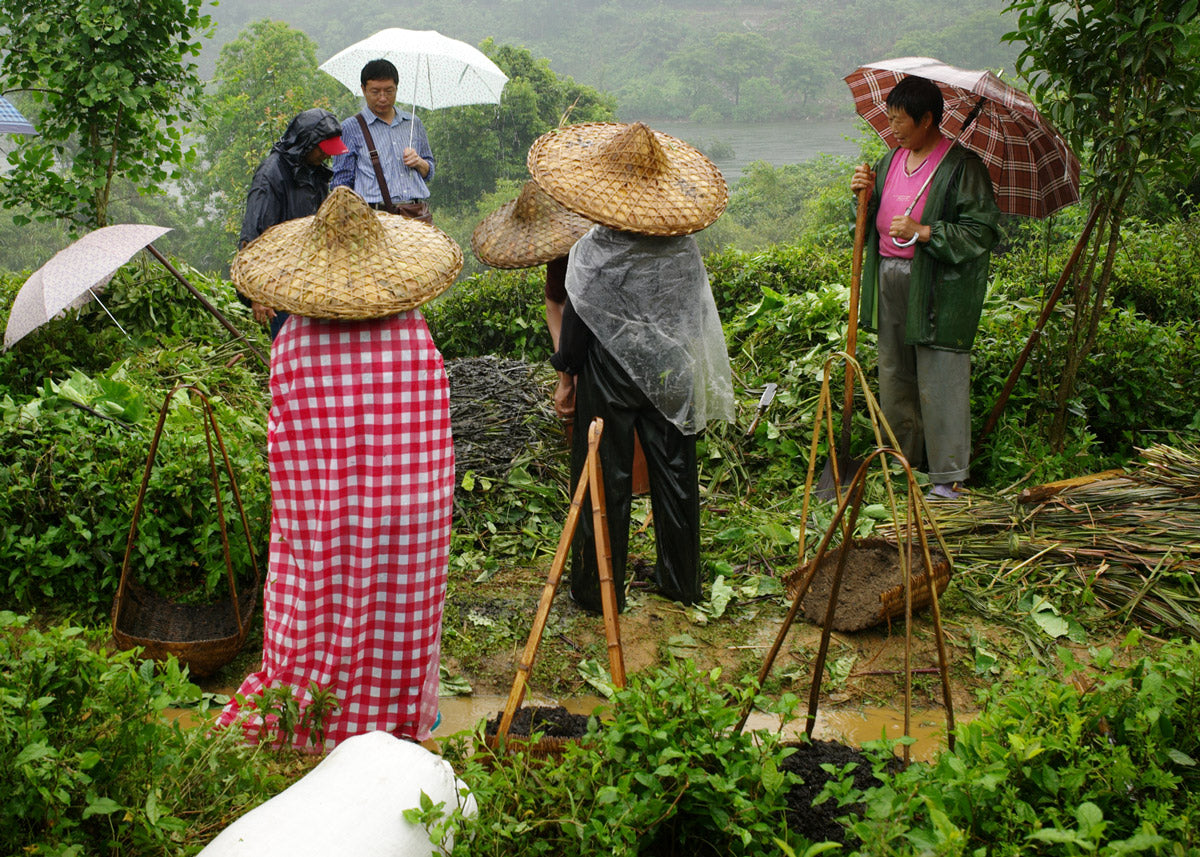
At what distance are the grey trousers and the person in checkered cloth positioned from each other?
2579 mm

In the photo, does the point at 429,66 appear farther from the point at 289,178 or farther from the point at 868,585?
the point at 868,585

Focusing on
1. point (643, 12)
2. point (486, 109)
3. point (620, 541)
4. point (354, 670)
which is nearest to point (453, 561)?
point (620, 541)

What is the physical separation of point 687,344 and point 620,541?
32.9 inches

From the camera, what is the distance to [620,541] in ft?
11.6

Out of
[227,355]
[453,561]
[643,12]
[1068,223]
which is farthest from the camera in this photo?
[643,12]

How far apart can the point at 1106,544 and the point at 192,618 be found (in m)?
3.78

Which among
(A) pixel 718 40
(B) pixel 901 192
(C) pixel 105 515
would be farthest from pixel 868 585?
(A) pixel 718 40

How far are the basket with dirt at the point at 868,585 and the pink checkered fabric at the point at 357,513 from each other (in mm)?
1580

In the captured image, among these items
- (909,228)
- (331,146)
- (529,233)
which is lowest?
(909,228)

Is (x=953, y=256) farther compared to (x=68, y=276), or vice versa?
(x=953, y=256)

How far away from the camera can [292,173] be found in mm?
4582

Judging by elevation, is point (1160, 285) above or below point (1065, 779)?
below

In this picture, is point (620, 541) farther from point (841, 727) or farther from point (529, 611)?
point (841, 727)

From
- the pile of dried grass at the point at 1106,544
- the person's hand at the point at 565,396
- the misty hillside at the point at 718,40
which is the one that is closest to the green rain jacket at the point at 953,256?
the pile of dried grass at the point at 1106,544
